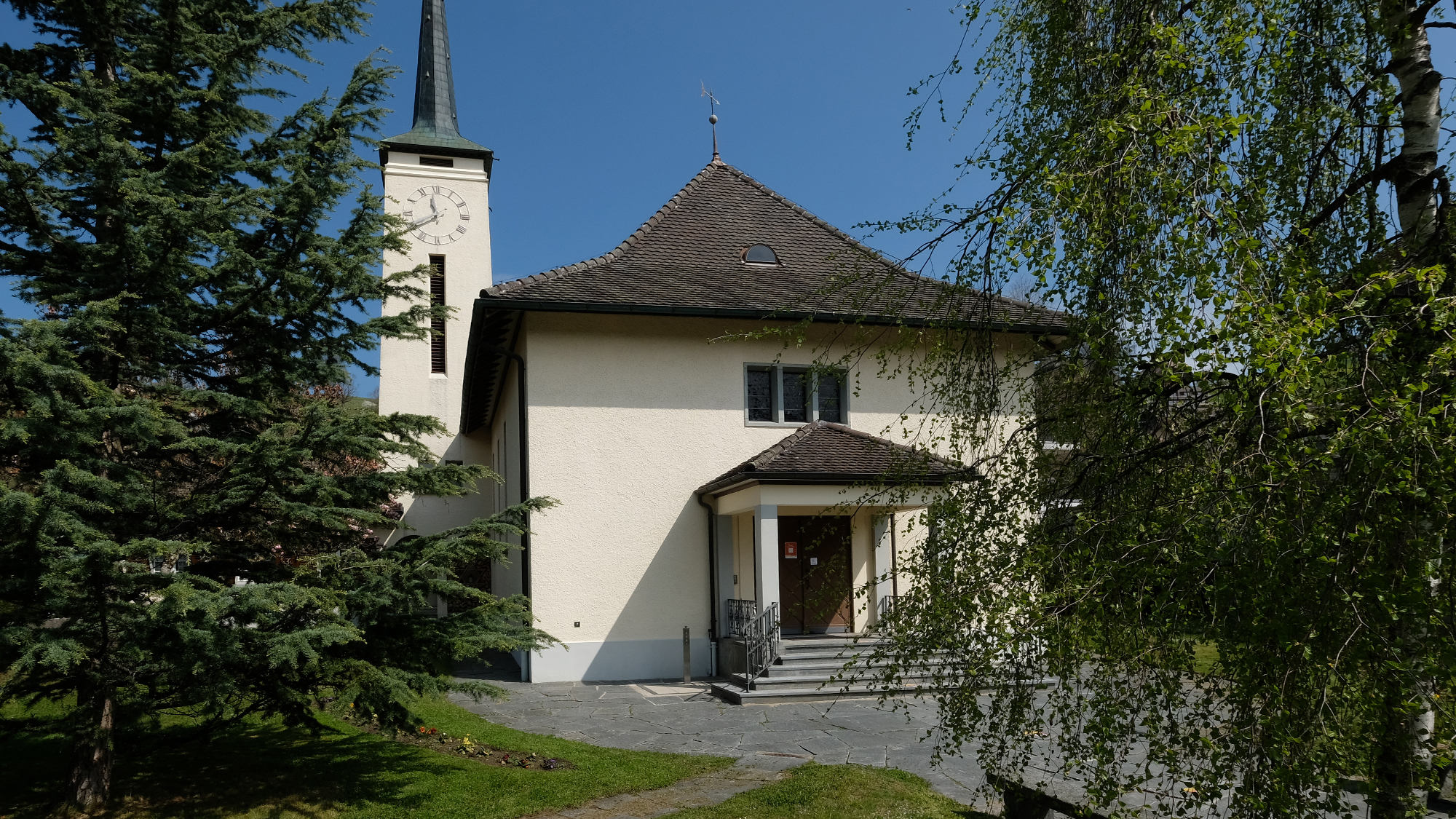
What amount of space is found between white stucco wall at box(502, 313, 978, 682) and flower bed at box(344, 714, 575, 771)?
5452mm

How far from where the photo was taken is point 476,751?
9234 millimetres

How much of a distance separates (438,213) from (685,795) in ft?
72.3

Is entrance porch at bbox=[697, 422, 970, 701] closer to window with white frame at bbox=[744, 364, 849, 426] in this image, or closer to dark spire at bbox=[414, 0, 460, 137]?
window with white frame at bbox=[744, 364, 849, 426]

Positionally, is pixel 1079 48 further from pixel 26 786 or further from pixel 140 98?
pixel 26 786

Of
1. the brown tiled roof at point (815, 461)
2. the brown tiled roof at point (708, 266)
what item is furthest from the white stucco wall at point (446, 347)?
the brown tiled roof at point (815, 461)

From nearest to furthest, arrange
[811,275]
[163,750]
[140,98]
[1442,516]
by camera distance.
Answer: [1442,516]
[140,98]
[163,750]
[811,275]

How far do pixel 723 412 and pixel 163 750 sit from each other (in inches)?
402

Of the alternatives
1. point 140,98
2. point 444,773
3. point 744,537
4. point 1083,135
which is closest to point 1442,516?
point 1083,135

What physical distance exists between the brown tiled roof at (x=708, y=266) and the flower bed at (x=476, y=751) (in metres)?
6.66

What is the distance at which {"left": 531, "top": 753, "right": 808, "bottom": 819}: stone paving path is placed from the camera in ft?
23.9

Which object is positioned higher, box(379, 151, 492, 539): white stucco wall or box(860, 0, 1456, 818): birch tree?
box(379, 151, 492, 539): white stucco wall

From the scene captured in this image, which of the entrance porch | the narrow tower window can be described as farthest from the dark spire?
the entrance porch

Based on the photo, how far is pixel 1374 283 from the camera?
2.60 m

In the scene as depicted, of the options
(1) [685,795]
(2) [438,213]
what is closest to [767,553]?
(1) [685,795]
